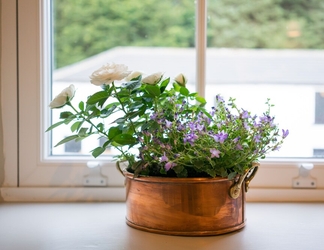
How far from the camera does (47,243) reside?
1027 mm

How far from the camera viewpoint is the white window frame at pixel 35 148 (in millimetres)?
1378

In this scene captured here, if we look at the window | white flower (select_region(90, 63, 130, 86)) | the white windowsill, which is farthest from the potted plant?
the window

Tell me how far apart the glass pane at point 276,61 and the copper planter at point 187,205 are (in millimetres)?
435

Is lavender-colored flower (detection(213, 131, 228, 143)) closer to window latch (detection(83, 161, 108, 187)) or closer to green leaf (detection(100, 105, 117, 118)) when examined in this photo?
green leaf (detection(100, 105, 117, 118))

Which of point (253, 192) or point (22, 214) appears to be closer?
point (22, 214)

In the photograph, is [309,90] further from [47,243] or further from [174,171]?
[47,243]

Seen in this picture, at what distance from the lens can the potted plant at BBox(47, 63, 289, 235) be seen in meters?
1.05

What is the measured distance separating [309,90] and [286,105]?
0.27ft

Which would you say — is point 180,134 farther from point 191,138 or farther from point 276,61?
point 276,61

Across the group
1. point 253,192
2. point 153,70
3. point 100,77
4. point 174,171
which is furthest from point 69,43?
point 253,192

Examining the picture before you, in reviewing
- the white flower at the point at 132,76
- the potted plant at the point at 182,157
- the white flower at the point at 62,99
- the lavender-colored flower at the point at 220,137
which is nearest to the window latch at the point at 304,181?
the potted plant at the point at 182,157

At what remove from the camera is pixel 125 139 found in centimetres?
110

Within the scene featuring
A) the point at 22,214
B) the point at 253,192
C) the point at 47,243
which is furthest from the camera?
the point at 253,192

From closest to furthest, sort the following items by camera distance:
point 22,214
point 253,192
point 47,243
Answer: point 47,243, point 22,214, point 253,192
